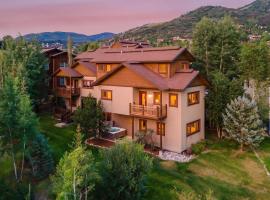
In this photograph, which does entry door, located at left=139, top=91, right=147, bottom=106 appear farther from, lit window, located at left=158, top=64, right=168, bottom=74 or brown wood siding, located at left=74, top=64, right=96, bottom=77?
brown wood siding, located at left=74, top=64, right=96, bottom=77

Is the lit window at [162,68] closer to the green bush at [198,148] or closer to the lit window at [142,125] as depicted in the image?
the lit window at [142,125]

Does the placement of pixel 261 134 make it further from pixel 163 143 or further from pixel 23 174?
pixel 23 174

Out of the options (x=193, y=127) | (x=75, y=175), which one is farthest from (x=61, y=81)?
(x=75, y=175)

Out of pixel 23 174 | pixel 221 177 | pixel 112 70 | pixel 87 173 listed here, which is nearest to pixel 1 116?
pixel 23 174

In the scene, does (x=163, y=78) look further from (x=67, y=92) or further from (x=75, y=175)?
(x=75, y=175)

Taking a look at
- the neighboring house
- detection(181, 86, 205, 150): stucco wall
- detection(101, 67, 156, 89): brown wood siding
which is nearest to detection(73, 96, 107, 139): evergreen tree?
detection(101, 67, 156, 89): brown wood siding
